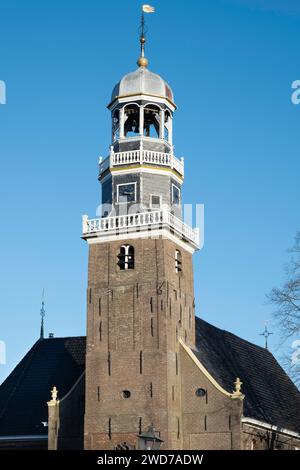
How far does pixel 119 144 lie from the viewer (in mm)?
47562

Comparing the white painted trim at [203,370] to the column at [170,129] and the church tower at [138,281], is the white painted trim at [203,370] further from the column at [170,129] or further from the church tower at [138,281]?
the column at [170,129]

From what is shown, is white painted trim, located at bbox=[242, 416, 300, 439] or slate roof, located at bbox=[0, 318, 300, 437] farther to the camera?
slate roof, located at bbox=[0, 318, 300, 437]

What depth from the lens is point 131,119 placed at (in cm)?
4922

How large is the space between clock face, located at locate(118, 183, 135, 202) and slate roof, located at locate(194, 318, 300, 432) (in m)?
8.50

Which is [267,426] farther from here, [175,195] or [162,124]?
[162,124]

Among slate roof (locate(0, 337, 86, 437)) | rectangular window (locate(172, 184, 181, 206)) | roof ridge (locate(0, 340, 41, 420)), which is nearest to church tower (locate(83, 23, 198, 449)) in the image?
rectangular window (locate(172, 184, 181, 206))

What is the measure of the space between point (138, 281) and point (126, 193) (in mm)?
4816

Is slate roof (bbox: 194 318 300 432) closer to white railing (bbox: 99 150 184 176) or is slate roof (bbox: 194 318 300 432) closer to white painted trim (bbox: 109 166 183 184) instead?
white painted trim (bbox: 109 166 183 184)

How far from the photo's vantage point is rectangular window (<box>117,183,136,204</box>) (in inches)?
1820

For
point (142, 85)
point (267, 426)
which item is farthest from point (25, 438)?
point (142, 85)

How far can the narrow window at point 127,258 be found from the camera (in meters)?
45.0

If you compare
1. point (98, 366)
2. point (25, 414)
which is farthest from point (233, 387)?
point (25, 414)
